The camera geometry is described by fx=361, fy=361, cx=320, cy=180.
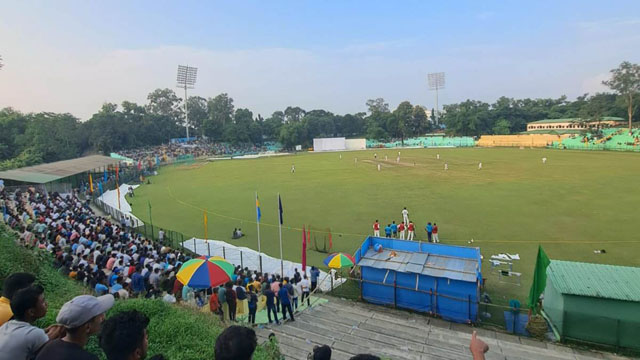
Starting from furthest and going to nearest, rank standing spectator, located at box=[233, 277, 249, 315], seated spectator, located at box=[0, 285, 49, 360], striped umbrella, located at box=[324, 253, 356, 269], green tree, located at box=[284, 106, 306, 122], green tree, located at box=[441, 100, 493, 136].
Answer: green tree, located at box=[284, 106, 306, 122] < green tree, located at box=[441, 100, 493, 136] < striped umbrella, located at box=[324, 253, 356, 269] < standing spectator, located at box=[233, 277, 249, 315] < seated spectator, located at box=[0, 285, 49, 360]

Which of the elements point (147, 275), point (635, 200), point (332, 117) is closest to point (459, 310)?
point (147, 275)

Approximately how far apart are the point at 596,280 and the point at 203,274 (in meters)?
10.2

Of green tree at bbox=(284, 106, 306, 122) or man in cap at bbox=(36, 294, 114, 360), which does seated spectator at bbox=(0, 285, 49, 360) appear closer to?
man in cap at bbox=(36, 294, 114, 360)

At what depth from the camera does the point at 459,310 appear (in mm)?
10703

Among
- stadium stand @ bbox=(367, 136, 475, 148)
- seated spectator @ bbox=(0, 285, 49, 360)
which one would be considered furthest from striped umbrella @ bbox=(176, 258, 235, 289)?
stadium stand @ bbox=(367, 136, 475, 148)

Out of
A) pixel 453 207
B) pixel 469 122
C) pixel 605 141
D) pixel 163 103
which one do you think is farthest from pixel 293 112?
pixel 453 207

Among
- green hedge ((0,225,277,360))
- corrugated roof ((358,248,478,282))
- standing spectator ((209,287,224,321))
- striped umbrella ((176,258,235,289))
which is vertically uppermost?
green hedge ((0,225,277,360))

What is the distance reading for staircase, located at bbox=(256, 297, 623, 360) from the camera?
830 cm

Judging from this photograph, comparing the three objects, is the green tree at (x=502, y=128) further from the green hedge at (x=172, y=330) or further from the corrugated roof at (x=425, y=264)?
the green hedge at (x=172, y=330)

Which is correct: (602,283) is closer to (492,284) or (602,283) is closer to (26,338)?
(492,284)

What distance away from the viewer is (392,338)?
909cm

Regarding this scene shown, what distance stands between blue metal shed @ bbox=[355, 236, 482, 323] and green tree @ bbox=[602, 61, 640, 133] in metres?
82.1

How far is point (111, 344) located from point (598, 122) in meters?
97.7

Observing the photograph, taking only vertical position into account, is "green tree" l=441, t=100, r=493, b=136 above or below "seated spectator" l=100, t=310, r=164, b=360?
above
